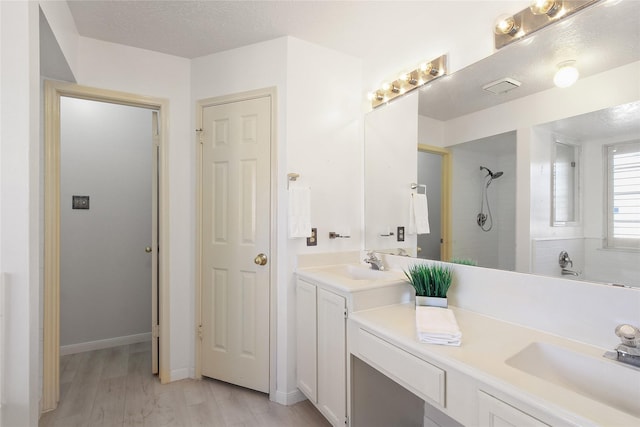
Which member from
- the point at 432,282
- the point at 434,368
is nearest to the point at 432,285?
the point at 432,282

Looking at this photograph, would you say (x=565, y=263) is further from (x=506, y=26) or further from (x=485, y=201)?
(x=506, y=26)

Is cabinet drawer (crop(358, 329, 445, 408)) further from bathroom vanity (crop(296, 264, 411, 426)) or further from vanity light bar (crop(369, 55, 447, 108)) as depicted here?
vanity light bar (crop(369, 55, 447, 108))

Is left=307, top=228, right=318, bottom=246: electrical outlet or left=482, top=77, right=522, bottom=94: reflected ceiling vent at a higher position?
left=482, top=77, right=522, bottom=94: reflected ceiling vent

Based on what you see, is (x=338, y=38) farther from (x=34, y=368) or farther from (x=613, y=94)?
(x=34, y=368)

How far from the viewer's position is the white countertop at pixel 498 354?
75 cm

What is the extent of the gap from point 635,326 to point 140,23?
9.47 feet

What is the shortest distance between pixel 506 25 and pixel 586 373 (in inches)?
56.9

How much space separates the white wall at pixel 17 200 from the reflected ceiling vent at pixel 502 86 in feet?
6.49

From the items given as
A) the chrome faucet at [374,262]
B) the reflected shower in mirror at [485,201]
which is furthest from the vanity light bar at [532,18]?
the chrome faucet at [374,262]

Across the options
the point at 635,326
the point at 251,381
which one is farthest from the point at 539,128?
the point at 251,381

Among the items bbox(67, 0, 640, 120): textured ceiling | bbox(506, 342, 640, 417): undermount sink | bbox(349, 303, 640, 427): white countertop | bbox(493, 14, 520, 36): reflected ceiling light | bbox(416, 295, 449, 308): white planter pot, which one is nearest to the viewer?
bbox(349, 303, 640, 427): white countertop

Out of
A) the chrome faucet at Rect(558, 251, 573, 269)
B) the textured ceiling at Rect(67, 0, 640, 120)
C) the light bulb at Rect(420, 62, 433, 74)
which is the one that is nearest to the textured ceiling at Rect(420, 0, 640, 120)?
the textured ceiling at Rect(67, 0, 640, 120)

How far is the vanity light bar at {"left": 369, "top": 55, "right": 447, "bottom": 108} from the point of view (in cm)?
175

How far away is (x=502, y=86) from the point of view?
56.4 inches
